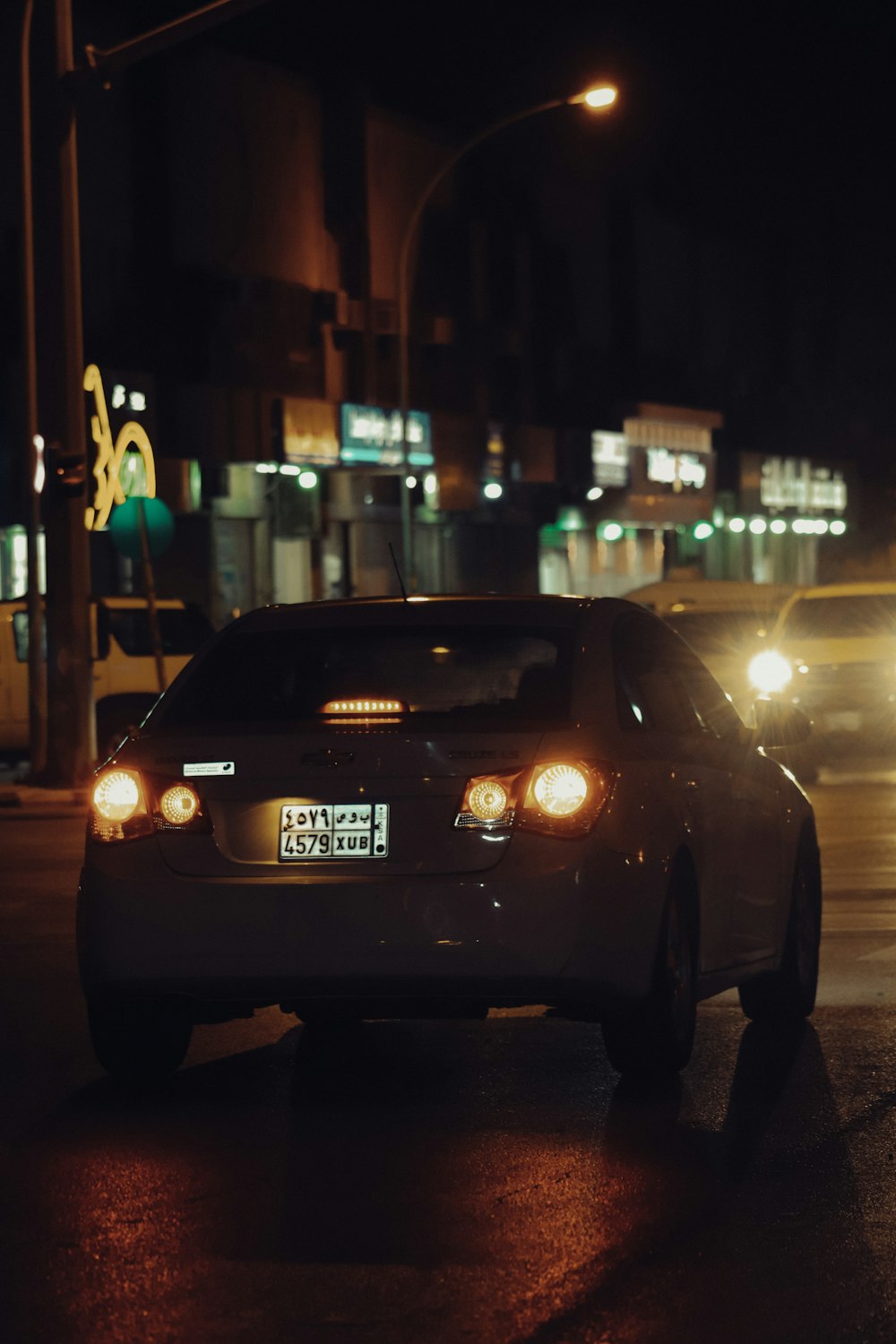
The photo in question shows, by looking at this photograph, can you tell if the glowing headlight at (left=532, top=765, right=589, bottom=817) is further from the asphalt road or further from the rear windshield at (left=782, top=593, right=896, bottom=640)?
the rear windshield at (left=782, top=593, right=896, bottom=640)

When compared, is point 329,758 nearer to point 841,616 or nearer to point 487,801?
point 487,801

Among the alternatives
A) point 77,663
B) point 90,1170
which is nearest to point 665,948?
point 90,1170

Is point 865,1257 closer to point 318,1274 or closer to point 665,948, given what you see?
point 318,1274

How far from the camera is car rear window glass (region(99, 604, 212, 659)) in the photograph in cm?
2467

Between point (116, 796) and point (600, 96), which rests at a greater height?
point (600, 96)

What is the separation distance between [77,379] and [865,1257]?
697 inches

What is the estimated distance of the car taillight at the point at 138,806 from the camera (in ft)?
23.9

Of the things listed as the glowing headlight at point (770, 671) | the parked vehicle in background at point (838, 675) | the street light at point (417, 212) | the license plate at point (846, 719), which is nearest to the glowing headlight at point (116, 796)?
the parked vehicle in background at point (838, 675)

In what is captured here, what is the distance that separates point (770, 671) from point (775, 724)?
14022mm

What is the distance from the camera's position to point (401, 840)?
712 cm

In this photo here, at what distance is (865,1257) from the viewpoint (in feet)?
18.1

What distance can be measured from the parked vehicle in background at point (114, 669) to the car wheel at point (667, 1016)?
16.6m

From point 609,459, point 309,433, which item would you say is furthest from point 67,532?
point 609,459

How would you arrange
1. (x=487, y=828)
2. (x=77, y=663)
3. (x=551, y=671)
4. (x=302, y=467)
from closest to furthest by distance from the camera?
(x=487, y=828) < (x=551, y=671) < (x=77, y=663) < (x=302, y=467)
